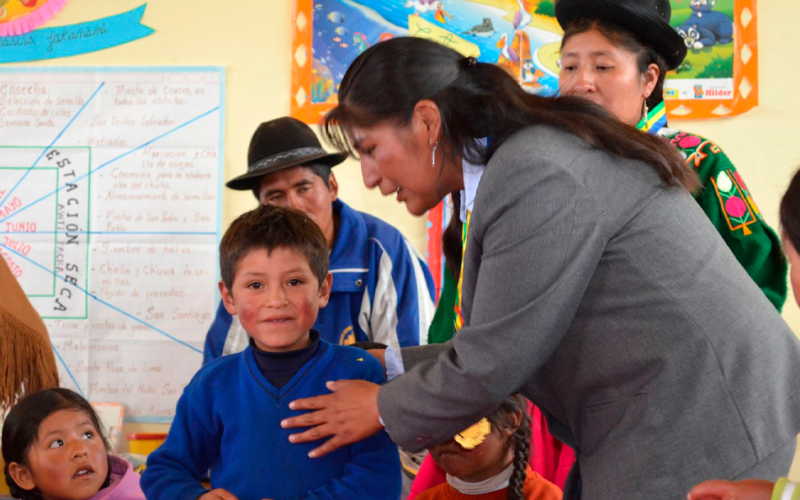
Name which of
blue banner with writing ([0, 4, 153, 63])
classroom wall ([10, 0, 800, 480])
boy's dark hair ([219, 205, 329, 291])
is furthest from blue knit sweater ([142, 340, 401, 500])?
blue banner with writing ([0, 4, 153, 63])

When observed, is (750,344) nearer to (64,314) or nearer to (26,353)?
(26,353)

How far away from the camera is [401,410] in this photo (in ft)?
3.85

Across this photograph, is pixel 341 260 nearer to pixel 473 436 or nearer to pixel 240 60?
pixel 473 436

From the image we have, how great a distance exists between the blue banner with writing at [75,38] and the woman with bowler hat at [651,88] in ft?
6.23

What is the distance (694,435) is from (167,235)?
8.03ft

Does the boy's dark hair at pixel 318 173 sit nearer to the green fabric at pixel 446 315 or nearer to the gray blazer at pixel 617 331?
the green fabric at pixel 446 315

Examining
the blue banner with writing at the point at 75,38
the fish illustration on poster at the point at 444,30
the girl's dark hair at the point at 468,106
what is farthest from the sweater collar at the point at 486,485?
the blue banner with writing at the point at 75,38

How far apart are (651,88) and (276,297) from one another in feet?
3.34

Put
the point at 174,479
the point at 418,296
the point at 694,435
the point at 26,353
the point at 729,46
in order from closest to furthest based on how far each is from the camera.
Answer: the point at 694,435 → the point at 174,479 → the point at 26,353 → the point at 418,296 → the point at 729,46

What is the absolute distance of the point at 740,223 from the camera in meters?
1.77

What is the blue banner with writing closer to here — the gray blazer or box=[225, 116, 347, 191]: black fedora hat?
box=[225, 116, 347, 191]: black fedora hat

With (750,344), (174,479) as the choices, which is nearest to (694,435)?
→ (750,344)

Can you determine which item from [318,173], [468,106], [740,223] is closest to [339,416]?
[468,106]

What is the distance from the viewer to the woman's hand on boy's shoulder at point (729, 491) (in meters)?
0.97
